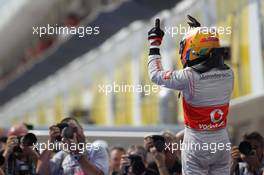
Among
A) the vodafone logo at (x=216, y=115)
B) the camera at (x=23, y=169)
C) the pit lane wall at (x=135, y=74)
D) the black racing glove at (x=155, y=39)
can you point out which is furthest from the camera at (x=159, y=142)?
the pit lane wall at (x=135, y=74)

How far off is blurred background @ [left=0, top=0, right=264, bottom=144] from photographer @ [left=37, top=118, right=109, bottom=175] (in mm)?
2285

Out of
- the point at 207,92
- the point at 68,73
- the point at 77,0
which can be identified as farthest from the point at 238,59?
the point at 77,0

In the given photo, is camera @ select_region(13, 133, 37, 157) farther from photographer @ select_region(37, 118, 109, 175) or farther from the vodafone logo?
the vodafone logo

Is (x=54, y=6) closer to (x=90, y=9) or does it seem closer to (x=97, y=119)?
(x=90, y=9)

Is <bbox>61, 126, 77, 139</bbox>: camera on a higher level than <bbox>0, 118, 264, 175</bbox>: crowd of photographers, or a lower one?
higher

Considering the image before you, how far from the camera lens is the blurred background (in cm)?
1638

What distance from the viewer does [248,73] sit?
1656 centimetres

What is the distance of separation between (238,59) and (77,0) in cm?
1706

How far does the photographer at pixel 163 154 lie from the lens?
8.61 meters

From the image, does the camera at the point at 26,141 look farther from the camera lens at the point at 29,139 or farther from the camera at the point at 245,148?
the camera at the point at 245,148

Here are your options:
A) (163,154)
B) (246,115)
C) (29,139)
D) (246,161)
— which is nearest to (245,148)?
(246,161)

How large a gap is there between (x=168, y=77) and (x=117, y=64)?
51.9ft

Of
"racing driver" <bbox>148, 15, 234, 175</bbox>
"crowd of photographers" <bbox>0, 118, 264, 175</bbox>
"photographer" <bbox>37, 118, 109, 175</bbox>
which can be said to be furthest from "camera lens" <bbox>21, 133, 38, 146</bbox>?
"racing driver" <bbox>148, 15, 234, 175</bbox>

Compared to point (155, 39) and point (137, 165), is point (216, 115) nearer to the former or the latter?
point (155, 39)
